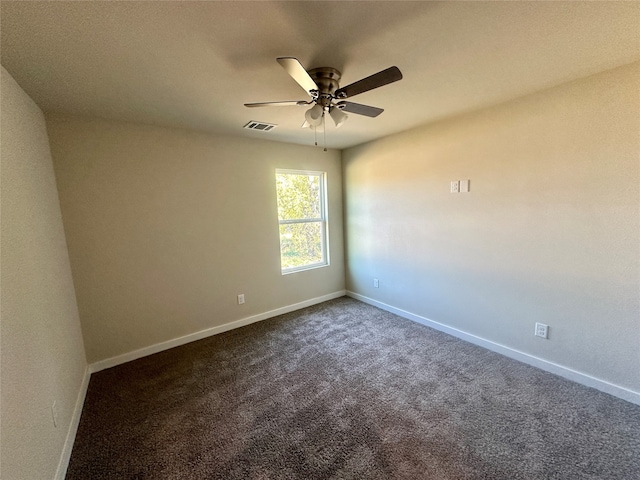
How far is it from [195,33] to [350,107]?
989 mm

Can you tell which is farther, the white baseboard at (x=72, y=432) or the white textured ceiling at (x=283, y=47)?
the white baseboard at (x=72, y=432)

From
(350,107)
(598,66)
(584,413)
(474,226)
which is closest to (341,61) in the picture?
(350,107)

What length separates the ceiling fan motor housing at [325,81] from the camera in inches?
66.7

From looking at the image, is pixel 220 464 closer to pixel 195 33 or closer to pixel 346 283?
pixel 195 33

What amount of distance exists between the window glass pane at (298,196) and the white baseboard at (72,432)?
253cm

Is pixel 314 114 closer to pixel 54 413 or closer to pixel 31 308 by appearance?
pixel 31 308

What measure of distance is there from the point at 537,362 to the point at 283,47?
3156 mm

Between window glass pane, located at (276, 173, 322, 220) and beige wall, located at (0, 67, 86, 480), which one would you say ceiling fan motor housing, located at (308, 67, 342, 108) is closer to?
beige wall, located at (0, 67, 86, 480)

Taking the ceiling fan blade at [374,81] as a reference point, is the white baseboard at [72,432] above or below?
below

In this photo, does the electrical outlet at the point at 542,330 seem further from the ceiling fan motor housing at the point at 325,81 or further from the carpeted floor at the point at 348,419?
the ceiling fan motor housing at the point at 325,81

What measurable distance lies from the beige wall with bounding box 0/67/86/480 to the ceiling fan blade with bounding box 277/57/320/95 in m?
1.56

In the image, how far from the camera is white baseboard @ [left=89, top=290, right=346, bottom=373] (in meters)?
2.59

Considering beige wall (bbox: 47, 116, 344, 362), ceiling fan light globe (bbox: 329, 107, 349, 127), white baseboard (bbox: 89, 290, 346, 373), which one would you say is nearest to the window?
beige wall (bbox: 47, 116, 344, 362)

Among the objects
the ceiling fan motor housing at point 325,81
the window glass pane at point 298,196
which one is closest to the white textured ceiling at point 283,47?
the ceiling fan motor housing at point 325,81
